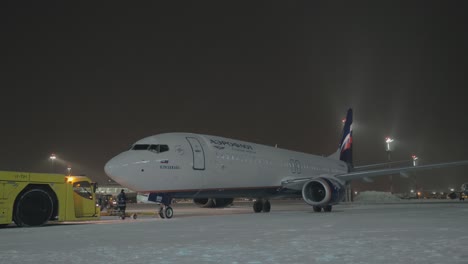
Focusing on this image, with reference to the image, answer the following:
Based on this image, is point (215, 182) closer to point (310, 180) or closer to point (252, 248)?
point (310, 180)

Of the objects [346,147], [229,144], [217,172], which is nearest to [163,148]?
[217,172]

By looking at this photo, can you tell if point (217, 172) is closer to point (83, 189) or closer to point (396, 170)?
point (83, 189)

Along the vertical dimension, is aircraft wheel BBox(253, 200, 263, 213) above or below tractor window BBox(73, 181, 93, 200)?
below

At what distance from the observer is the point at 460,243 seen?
802 cm

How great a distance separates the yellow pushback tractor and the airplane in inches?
55.6

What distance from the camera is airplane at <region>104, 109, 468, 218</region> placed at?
56.3 ft

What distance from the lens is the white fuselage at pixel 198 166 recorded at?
17.0 m

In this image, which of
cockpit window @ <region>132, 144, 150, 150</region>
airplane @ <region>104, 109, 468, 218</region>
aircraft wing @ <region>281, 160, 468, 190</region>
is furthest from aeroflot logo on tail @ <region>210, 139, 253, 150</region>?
cockpit window @ <region>132, 144, 150, 150</region>

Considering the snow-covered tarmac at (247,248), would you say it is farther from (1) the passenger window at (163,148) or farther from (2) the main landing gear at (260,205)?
(2) the main landing gear at (260,205)

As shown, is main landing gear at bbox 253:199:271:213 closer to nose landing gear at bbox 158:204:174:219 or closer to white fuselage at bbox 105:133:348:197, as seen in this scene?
white fuselage at bbox 105:133:348:197

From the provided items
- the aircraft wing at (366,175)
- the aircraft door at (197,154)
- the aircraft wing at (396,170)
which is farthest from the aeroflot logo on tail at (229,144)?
the aircraft wing at (396,170)

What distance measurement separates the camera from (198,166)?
61.7 ft

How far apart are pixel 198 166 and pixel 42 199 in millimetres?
6254

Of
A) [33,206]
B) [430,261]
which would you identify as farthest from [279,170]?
[430,261]
